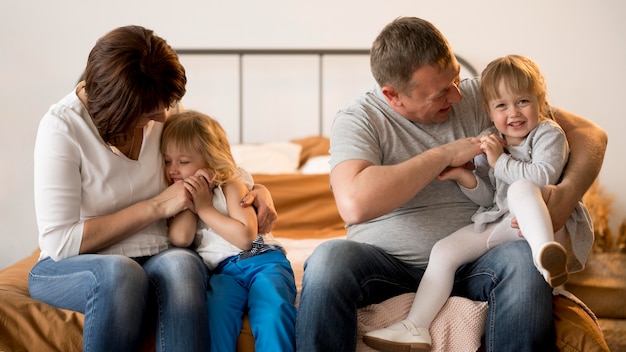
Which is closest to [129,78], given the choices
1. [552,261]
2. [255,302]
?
[255,302]

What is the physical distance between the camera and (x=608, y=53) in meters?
3.65

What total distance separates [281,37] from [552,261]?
2231 millimetres

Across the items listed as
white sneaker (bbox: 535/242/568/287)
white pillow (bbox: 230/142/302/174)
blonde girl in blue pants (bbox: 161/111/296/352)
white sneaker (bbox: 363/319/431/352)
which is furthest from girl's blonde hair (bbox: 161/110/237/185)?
white pillow (bbox: 230/142/302/174)

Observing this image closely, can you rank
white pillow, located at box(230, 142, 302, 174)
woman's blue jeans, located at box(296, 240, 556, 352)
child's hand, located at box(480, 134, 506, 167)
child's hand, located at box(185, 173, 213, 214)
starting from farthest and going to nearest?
1. white pillow, located at box(230, 142, 302, 174)
2. child's hand, located at box(185, 173, 213, 214)
3. child's hand, located at box(480, 134, 506, 167)
4. woman's blue jeans, located at box(296, 240, 556, 352)

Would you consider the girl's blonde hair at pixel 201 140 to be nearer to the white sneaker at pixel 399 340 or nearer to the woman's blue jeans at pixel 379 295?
the woman's blue jeans at pixel 379 295

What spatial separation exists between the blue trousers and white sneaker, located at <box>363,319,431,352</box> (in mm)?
179

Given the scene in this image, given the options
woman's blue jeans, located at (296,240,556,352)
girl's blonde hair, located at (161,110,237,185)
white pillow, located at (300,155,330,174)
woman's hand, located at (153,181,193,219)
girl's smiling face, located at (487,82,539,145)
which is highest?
girl's smiling face, located at (487,82,539,145)

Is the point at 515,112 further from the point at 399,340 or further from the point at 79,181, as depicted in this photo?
the point at 79,181

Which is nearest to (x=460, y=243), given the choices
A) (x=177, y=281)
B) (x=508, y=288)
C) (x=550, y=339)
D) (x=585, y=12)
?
(x=508, y=288)

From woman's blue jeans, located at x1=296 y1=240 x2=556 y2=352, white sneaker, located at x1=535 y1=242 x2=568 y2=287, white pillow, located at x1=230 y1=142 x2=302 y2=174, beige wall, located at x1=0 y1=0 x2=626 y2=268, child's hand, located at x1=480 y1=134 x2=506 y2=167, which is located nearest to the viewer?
white sneaker, located at x1=535 y1=242 x2=568 y2=287

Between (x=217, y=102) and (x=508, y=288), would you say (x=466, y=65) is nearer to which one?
(x=217, y=102)

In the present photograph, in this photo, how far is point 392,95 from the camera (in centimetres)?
198

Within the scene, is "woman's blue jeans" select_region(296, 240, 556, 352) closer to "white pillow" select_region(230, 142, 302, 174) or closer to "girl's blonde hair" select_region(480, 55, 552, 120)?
"girl's blonde hair" select_region(480, 55, 552, 120)

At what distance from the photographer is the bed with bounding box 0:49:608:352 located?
182 cm
